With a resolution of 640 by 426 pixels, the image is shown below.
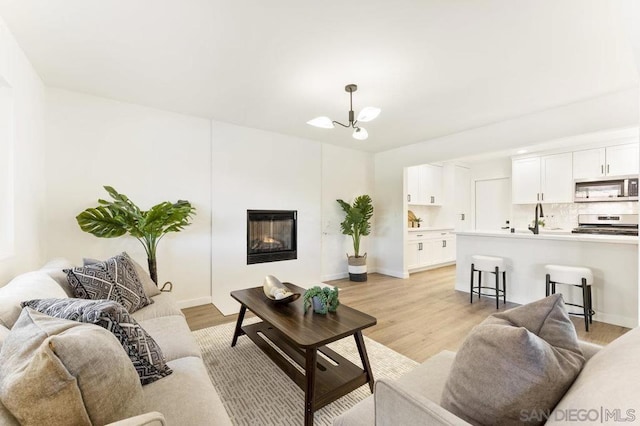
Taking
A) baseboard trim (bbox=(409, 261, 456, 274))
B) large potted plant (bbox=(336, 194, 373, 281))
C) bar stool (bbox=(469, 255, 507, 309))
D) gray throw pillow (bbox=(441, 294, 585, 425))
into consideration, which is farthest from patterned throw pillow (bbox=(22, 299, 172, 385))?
baseboard trim (bbox=(409, 261, 456, 274))

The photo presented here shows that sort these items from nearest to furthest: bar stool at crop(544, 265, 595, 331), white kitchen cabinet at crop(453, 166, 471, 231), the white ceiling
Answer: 1. the white ceiling
2. bar stool at crop(544, 265, 595, 331)
3. white kitchen cabinet at crop(453, 166, 471, 231)

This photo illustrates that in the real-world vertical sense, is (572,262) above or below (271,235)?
below

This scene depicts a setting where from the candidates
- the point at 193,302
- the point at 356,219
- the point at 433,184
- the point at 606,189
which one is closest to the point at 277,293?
the point at 193,302

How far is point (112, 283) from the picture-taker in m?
1.94

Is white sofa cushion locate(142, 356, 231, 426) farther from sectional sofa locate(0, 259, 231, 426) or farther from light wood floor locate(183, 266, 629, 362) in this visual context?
light wood floor locate(183, 266, 629, 362)

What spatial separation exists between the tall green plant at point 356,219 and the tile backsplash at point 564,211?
332 cm

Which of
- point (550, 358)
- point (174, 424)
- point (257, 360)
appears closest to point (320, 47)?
point (550, 358)

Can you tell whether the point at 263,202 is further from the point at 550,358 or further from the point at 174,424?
the point at 550,358

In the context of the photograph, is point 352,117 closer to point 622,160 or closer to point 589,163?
point 589,163

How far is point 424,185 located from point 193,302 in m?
5.13

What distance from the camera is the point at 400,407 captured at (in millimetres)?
851

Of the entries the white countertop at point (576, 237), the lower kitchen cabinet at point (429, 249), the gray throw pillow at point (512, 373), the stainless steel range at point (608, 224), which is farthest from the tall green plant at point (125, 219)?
the stainless steel range at point (608, 224)

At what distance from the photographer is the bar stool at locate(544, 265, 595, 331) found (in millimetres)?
2904

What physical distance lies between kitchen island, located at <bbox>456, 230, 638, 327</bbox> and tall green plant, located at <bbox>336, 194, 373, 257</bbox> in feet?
5.36
